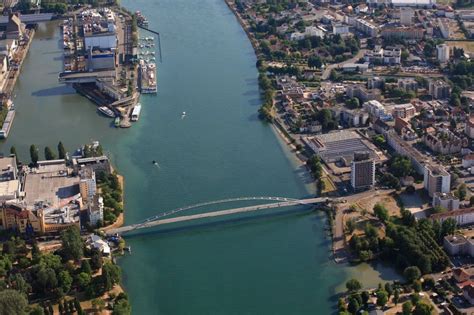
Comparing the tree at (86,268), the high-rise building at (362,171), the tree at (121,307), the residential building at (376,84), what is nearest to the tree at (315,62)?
the residential building at (376,84)

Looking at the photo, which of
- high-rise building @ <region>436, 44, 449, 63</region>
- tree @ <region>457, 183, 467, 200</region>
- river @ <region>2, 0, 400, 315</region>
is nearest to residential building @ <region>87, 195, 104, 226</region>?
river @ <region>2, 0, 400, 315</region>

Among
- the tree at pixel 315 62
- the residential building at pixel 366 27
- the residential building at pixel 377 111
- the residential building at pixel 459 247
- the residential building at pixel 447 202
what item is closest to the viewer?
the residential building at pixel 459 247

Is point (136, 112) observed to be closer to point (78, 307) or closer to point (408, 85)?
point (408, 85)

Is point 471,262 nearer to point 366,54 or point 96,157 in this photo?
point 96,157

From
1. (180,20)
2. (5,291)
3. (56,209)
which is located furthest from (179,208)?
(180,20)

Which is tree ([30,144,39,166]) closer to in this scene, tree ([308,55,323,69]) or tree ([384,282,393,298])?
tree ([384,282,393,298])

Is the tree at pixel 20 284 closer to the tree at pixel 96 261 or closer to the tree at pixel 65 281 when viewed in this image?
the tree at pixel 65 281

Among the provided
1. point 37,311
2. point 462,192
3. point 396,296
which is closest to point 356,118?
point 462,192
